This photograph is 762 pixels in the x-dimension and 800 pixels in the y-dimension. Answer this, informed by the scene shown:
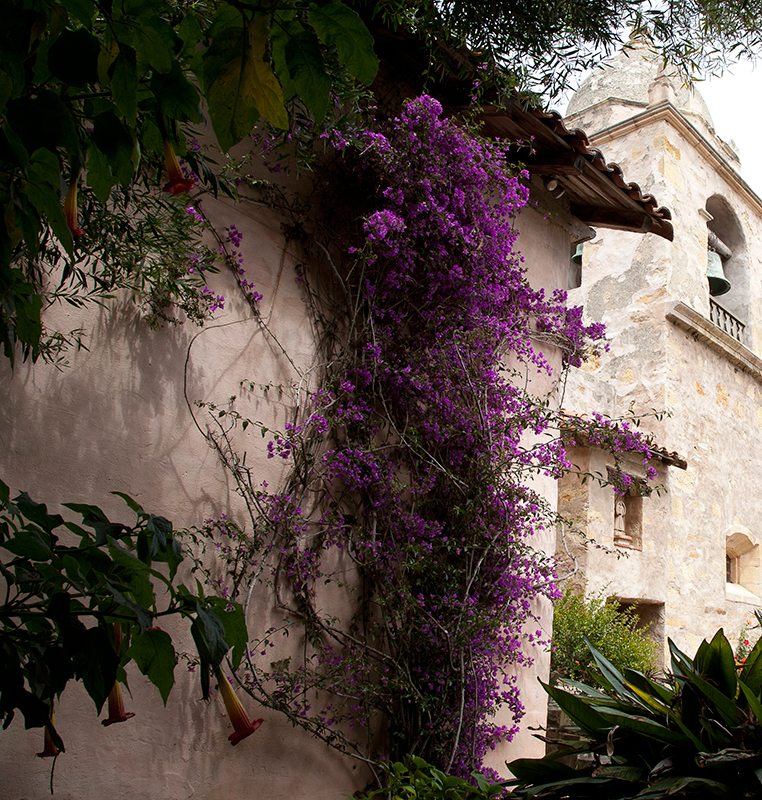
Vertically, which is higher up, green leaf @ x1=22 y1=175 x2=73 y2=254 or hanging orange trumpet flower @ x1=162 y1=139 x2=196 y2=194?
hanging orange trumpet flower @ x1=162 y1=139 x2=196 y2=194

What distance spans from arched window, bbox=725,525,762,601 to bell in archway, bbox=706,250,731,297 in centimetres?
377

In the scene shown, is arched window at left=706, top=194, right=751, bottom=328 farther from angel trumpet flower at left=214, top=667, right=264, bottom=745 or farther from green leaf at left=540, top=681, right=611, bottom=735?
angel trumpet flower at left=214, top=667, right=264, bottom=745

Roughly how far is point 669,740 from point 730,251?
12.8 metres

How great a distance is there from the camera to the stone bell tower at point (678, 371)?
9469mm

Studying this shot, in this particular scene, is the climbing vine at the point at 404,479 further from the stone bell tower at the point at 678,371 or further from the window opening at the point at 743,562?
the window opening at the point at 743,562

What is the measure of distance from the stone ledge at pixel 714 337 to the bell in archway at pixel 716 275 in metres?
0.73

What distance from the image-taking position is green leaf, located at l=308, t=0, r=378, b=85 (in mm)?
885

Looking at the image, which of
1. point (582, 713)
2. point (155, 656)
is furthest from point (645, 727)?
point (155, 656)

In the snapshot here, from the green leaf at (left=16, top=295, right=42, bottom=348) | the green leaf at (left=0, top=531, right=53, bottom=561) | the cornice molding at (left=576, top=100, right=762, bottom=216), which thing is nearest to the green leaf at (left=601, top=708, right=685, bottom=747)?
the green leaf at (left=0, top=531, right=53, bottom=561)

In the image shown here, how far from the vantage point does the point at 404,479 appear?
400cm

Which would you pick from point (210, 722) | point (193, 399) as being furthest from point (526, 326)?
point (210, 722)

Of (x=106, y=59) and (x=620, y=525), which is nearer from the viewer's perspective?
(x=106, y=59)

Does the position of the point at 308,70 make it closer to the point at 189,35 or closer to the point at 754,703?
the point at 189,35

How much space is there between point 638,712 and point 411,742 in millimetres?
1397
